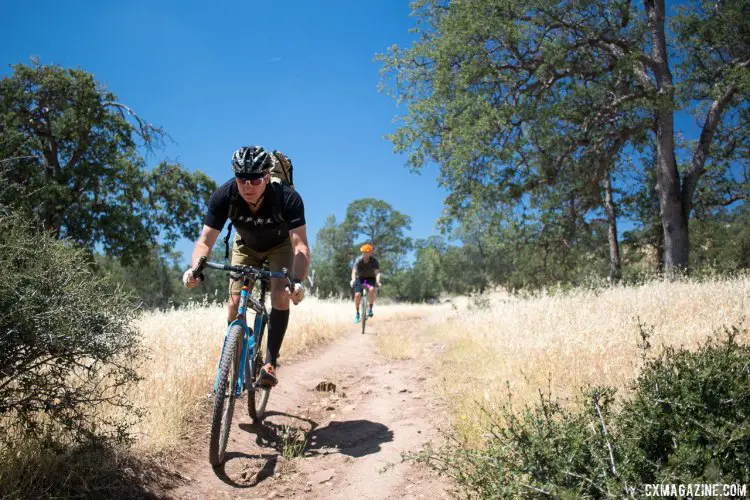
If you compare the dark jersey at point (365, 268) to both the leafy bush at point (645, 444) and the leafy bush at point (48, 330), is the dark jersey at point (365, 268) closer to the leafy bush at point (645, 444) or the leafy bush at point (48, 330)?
the leafy bush at point (48, 330)

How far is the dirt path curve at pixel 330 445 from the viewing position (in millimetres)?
3434

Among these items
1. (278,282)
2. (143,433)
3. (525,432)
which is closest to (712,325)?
(525,432)

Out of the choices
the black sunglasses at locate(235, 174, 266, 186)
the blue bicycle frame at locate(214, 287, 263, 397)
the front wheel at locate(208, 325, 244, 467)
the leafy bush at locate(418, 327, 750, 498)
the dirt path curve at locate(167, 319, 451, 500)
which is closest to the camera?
the leafy bush at locate(418, 327, 750, 498)

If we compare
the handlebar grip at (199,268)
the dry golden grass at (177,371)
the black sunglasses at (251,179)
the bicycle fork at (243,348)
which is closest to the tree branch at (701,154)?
the dry golden grass at (177,371)

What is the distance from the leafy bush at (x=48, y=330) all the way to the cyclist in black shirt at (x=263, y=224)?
872 mm

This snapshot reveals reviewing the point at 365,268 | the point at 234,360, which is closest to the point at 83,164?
the point at 365,268

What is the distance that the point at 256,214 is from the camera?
4516 mm

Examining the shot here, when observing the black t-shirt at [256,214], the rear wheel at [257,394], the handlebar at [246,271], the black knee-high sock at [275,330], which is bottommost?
the rear wheel at [257,394]

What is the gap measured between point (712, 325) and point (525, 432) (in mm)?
3971

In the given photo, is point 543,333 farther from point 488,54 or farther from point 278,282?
point 488,54

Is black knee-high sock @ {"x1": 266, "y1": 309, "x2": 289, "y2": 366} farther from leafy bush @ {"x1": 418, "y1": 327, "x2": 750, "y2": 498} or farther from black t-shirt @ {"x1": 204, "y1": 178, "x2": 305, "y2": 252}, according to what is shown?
leafy bush @ {"x1": 418, "y1": 327, "x2": 750, "y2": 498}

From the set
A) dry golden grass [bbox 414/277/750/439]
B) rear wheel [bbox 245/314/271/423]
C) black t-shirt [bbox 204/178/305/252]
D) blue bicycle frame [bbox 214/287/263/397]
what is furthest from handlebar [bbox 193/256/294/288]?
dry golden grass [bbox 414/277/750/439]

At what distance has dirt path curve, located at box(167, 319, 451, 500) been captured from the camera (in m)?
3.43

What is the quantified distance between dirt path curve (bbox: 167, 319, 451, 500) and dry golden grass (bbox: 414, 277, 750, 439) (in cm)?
53
